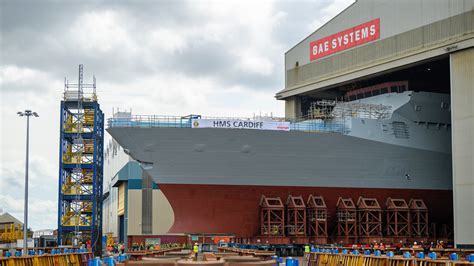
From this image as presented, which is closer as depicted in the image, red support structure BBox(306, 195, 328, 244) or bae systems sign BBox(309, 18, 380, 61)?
red support structure BBox(306, 195, 328, 244)

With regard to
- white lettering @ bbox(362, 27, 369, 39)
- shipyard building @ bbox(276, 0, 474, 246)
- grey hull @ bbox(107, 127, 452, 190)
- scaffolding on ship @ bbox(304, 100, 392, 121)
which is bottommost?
grey hull @ bbox(107, 127, 452, 190)

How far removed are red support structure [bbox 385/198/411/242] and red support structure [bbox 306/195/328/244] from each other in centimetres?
476

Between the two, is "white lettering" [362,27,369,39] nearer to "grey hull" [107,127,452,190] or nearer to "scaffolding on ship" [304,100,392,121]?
"scaffolding on ship" [304,100,392,121]

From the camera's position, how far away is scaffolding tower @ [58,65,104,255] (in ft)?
173

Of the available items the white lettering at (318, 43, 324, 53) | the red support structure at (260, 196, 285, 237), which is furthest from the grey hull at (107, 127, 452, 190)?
the white lettering at (318, 43, 324, 53)

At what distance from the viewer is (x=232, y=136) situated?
38.9m

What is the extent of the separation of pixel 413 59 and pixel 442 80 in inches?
379

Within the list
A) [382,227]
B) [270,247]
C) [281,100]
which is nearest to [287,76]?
[281,100]

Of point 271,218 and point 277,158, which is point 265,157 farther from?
point 271,218

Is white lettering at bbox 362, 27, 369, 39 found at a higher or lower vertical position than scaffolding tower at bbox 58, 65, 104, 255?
higher

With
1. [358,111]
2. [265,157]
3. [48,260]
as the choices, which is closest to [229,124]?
[265,157]

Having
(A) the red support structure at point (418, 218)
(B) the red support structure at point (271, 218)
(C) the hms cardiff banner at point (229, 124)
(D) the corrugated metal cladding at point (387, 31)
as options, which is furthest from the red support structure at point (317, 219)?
(D) the corrugated metal cladding at point (387, 31)

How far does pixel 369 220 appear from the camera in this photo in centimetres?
4294

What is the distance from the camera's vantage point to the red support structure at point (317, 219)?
40531 millimetres
